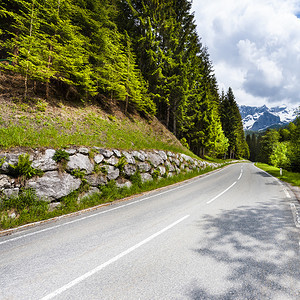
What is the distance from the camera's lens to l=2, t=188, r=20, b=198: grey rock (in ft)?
18.6

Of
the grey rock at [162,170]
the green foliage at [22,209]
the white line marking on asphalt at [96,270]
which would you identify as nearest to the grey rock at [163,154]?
the grey rock at [162,170]

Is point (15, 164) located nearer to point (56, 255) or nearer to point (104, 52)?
point (56, 255)

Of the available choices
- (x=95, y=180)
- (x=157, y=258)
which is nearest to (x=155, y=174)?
(x=95, y=180)

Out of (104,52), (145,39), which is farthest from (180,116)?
(104,52)

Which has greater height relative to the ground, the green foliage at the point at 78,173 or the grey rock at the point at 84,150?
the grey rock at the point at 84,150

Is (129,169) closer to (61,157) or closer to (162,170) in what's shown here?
(162,170)

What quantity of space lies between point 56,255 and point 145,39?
73.8 ft

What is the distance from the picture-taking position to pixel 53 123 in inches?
401

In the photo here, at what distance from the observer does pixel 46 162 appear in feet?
22.7

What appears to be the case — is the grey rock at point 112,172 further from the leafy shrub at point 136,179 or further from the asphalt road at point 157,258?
the asphalt road at point 157,258

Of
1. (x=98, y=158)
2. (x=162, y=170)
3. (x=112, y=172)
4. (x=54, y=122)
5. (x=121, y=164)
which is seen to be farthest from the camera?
(x=162, y=170)

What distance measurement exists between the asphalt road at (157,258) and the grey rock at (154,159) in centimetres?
699

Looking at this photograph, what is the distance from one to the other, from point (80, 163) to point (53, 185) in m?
1.59

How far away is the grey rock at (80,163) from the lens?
25.0 feet
